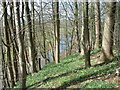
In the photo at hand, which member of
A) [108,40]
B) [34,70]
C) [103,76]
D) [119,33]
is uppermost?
[119,33]

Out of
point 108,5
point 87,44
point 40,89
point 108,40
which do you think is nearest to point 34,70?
point 40,89

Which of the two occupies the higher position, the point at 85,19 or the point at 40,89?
the point at 85,19

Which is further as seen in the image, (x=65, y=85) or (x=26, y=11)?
(x=26, y=11)

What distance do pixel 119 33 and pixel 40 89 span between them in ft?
14.1

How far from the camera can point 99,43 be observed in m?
13.0

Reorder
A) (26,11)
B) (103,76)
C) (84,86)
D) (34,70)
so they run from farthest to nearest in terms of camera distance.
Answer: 1. (34,70)
2. (26,11)
3. (103,76)
4. (84,86)

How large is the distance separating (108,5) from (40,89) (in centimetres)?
522

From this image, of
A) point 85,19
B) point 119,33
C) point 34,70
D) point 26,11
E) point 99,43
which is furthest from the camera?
point 99,43

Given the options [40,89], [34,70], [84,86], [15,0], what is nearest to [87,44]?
[84,86]

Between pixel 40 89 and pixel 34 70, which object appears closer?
pixel 40 89

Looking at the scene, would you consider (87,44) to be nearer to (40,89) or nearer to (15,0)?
(40,89)

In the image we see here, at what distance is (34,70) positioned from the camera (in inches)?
434

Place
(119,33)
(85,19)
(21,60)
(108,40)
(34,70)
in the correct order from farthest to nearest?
(34,70) < (108,40) < (85,19) < (21,60) < (119,33)

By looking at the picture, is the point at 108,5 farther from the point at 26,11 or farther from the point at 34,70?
the point at 34,70
